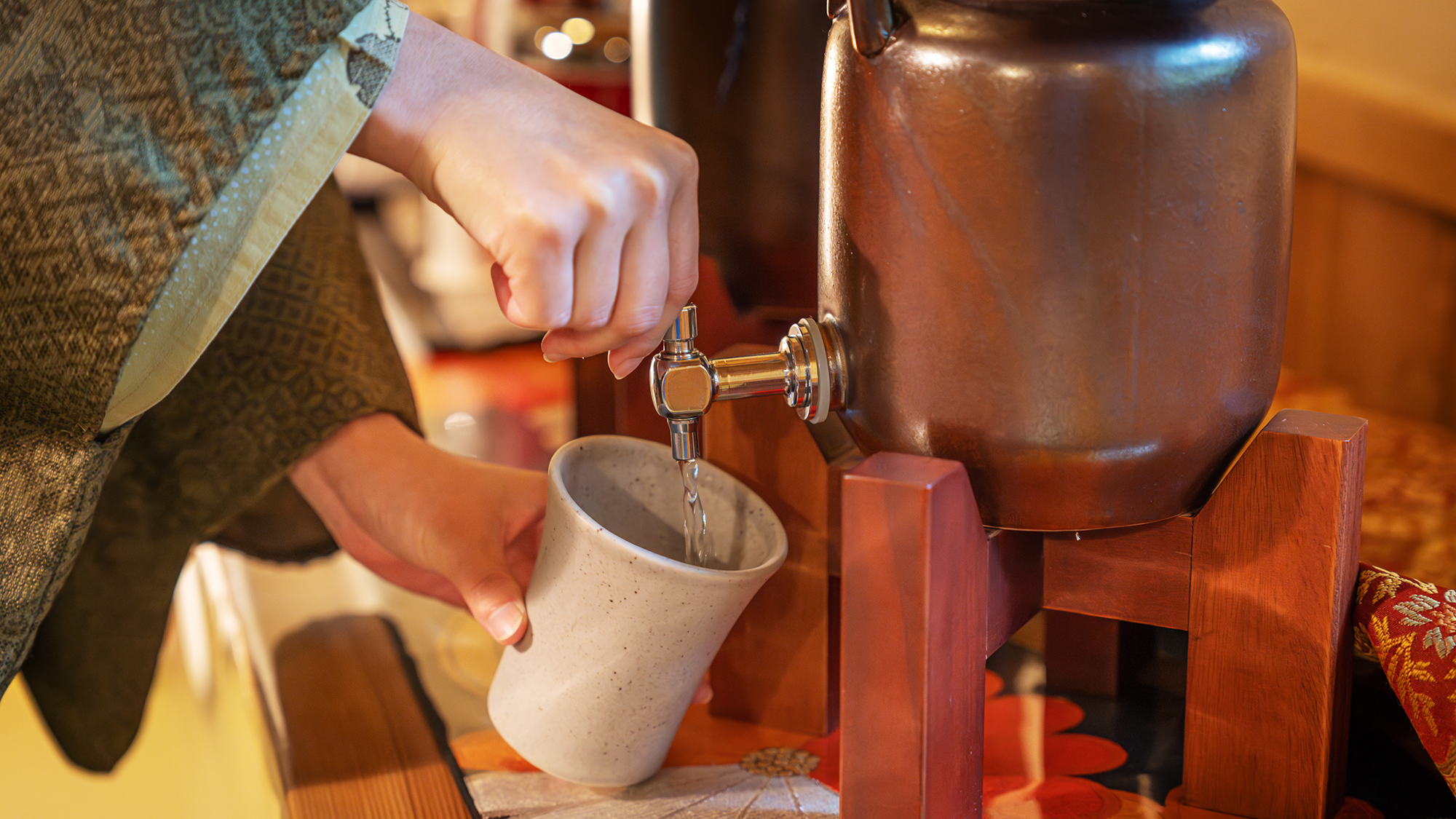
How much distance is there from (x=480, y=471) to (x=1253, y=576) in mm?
401

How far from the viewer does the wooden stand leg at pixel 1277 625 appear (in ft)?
1.51

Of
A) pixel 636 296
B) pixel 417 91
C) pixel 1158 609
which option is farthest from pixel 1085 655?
pixel 417 91

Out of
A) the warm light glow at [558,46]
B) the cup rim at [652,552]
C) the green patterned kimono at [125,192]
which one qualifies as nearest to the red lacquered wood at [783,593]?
the cup rim at [652,552]

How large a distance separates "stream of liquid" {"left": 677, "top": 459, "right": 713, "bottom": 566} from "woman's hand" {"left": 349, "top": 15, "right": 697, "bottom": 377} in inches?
3.4

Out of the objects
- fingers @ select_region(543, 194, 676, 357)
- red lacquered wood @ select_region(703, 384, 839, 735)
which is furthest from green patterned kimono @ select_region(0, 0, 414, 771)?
red lacquered wood @ select_region(703, 384, 839, 735)

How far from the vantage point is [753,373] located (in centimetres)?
47

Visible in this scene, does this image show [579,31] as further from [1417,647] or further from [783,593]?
[1417,647]

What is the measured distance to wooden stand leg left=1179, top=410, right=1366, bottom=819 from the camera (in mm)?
461

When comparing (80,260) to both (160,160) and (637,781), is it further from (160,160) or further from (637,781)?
(637,781)

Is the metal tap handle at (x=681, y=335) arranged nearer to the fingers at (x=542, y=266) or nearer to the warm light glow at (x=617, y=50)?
the fingers at (x=542, y=266)

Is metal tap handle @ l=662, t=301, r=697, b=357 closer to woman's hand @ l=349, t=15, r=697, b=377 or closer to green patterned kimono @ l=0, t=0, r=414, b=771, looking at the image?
woman's hand @ l=349, t=15, r=697, b=377

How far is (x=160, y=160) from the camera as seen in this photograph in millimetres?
419

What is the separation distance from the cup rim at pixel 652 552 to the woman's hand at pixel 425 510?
0.24 ft

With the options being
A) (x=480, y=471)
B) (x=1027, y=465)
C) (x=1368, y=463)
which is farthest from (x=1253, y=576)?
(x=1368, y=463)
